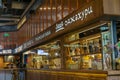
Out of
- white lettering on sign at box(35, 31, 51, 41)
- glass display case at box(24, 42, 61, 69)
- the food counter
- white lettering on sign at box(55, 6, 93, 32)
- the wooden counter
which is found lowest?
the food counter

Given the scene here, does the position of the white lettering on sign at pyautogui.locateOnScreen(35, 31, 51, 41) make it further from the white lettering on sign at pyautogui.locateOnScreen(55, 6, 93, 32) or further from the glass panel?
the glass panel

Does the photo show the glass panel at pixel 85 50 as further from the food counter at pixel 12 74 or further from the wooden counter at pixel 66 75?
the food counter at pixel 12 74

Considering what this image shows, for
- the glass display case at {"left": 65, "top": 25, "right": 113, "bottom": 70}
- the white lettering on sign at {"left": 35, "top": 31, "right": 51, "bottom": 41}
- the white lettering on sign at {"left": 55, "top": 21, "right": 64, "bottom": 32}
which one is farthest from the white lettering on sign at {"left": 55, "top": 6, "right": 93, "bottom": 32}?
the white lettering on sign at {"left": 35, "top": 31, "right": 51, "bottom": 41}

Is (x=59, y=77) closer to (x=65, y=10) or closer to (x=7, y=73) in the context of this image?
(x=65, y=10)

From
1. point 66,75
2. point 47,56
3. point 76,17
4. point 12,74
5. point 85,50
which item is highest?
point 76,17

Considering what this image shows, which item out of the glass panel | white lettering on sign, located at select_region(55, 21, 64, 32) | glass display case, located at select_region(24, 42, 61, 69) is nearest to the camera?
the glass panel

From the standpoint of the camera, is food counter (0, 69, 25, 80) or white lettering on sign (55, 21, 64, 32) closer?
white lettering on sign (55, 21, 64, 32)

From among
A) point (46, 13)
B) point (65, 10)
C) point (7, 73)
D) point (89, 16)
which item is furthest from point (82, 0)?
point (7, 73)

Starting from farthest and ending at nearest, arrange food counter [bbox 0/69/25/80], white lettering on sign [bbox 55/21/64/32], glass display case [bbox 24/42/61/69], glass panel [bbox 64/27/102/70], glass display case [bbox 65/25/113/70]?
food counter [bbox 0/69/25/80], glass display case [bbox 24/42/61/69], white lettering on sign [bbox 55/21/64/32], glass panel [bbox 64/27/102/70], glass display case [bbox 65/25/113/70]

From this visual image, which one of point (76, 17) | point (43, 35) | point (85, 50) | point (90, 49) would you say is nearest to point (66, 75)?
point (85, 50)

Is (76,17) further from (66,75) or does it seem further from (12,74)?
(12,74)

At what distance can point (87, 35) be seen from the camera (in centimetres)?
729

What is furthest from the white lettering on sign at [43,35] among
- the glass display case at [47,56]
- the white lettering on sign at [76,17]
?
the white lettering on sign at [76,17]

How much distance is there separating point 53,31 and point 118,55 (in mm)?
3461
